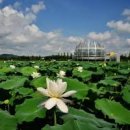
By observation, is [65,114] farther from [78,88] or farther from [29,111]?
[78,88]

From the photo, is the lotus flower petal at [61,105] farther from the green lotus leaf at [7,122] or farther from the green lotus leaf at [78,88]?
the green lotus leaf at [78,88]

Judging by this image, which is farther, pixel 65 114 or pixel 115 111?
pixel 115 111

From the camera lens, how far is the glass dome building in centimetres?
6612

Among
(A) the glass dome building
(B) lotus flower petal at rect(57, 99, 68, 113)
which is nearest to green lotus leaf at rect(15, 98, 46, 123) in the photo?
(B) lotus flower petal at rect(57, 99, 68, 113)

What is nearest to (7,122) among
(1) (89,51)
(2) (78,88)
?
(2) (78,88)

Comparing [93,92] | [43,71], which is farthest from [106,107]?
[43,71]

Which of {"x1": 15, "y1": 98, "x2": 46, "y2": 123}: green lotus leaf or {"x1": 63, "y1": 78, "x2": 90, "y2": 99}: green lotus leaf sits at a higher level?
{"x1": 63, "y1": 78, "x2": 90, "y2": 99}: green lotus leaf

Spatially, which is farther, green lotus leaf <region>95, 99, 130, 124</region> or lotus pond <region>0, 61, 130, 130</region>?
green lotus leaf <region>95, 99, 130, 124</region>

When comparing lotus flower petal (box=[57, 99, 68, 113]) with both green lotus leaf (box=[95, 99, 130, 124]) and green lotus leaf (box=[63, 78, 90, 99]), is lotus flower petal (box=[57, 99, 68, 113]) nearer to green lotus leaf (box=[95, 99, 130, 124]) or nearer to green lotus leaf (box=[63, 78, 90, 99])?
green lotus leaf (box=[95, 99, 130, 124])

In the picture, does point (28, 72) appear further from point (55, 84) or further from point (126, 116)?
point (55, 84)

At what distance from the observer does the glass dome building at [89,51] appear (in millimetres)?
66125

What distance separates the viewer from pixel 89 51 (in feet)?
218

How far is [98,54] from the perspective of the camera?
6738cm

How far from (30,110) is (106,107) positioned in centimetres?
57
